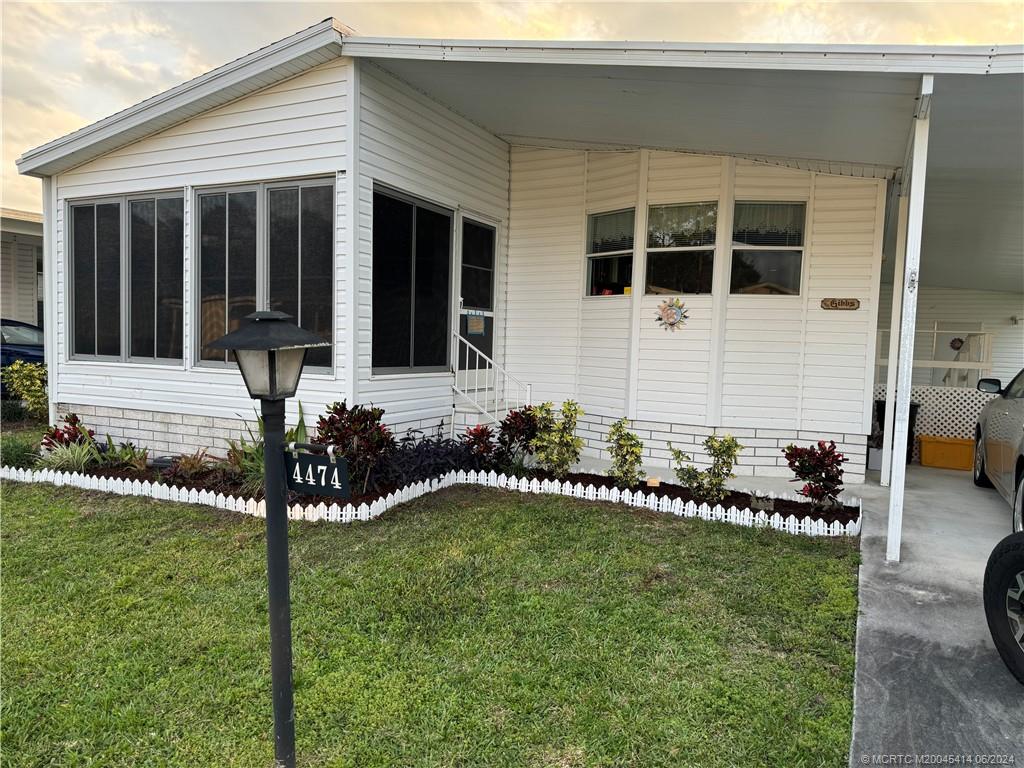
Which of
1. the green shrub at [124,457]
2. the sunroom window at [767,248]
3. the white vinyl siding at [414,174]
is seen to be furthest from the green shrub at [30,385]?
the sunroom window at [767,248]

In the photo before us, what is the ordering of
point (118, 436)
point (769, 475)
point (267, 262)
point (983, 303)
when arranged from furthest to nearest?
point (983, 303)
point (118, 436)
point (769, 475)
point (267, 262)

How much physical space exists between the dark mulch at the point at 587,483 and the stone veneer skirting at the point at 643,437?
0.44 meters

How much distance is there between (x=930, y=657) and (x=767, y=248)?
473 cm

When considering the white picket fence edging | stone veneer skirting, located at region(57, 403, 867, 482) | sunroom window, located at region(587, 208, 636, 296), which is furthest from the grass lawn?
sunroom window, located at region(587, 208, 636, 296)

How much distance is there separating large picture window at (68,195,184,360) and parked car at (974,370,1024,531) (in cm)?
795

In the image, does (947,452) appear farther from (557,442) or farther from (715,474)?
(557,442)

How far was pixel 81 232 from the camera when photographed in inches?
303

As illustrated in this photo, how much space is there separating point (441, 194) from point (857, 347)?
4.76 m

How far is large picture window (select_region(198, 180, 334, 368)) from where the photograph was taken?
6.10 metres

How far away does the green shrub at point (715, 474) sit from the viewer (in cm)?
563

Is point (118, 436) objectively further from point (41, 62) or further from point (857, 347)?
point (857, 347)

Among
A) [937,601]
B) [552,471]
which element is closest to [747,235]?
[552,471]

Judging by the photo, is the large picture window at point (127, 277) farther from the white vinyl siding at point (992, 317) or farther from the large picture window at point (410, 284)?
the white vinyl siding at point (992, 317)

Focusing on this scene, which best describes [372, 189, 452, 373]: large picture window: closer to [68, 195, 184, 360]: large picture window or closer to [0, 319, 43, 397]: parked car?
[68, 195, 184, 360]: large picture window
